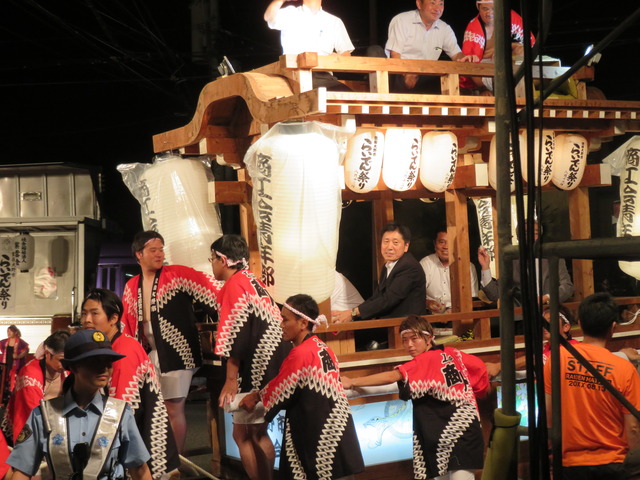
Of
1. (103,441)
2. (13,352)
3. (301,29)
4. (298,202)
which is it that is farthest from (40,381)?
(13,352)

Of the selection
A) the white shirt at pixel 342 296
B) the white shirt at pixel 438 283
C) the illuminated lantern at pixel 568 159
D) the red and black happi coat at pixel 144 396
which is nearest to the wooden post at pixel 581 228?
the illuminated lantern at pixel 568 159

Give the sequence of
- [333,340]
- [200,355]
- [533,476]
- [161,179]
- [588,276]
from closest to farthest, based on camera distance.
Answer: [533,476] < [333,340] < [200,355] < [161,179] < [588,276]

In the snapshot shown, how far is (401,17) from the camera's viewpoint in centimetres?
937

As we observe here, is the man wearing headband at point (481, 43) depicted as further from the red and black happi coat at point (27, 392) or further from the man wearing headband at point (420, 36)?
the red and black happi coat at point (27, 392)

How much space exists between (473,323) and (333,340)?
1796mm

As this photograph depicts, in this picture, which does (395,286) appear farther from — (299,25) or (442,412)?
(299,25)

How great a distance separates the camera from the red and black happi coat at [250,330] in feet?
24.1

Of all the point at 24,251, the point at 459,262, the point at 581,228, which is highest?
the point at 24,251

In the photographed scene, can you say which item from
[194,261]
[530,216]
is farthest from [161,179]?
[530,216]

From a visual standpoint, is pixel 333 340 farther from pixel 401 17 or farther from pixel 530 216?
pixel 530 216

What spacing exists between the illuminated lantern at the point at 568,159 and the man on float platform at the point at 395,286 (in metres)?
2.04

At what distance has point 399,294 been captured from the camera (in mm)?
8266

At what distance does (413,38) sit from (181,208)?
3186mm

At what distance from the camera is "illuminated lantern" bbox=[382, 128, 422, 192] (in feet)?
27.1
